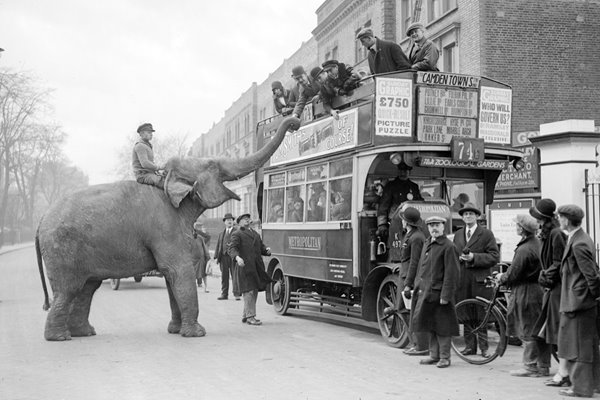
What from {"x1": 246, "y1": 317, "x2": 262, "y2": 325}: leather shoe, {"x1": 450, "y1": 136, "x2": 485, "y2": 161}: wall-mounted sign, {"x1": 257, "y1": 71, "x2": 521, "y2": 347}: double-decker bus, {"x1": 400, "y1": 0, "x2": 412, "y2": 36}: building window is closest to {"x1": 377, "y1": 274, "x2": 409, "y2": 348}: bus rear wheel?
{"x1": 257, "y1": 71, "x2": 521, "y2": 347}: double-decker bus

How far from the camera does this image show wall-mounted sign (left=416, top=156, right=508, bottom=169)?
33.1 ft

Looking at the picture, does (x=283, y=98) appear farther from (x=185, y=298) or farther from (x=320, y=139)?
(x=185, y=298)

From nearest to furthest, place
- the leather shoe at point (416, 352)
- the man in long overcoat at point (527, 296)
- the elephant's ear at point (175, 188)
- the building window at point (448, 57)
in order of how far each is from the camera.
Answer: the man in long overcoat at point (527, 296)
the leather shoe at point (416, 352)
the elephant's ear at point (175, 188)
the building window at point (448, 57)

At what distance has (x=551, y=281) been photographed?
7.16 meters

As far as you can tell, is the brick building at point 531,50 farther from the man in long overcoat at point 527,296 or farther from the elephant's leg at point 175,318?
the man in long overcoat at point 527,296

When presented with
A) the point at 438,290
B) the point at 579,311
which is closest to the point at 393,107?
the point at 438,290

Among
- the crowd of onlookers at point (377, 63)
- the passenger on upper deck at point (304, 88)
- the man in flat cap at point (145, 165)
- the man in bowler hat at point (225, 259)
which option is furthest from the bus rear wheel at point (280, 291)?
the man in flat cap at point (145, 165)

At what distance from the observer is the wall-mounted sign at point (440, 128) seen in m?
10.5

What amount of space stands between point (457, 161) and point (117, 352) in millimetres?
5427

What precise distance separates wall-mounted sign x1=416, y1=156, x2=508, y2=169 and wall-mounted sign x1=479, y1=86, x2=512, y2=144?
482 mm

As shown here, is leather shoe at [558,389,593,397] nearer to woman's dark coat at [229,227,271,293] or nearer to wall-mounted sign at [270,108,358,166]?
wall-mounted sign at [270,108,358,166]

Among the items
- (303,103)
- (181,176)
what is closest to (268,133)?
(303,103)

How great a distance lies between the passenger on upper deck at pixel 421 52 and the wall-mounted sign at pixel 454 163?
63.2 inches

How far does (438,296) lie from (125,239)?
473 cm
